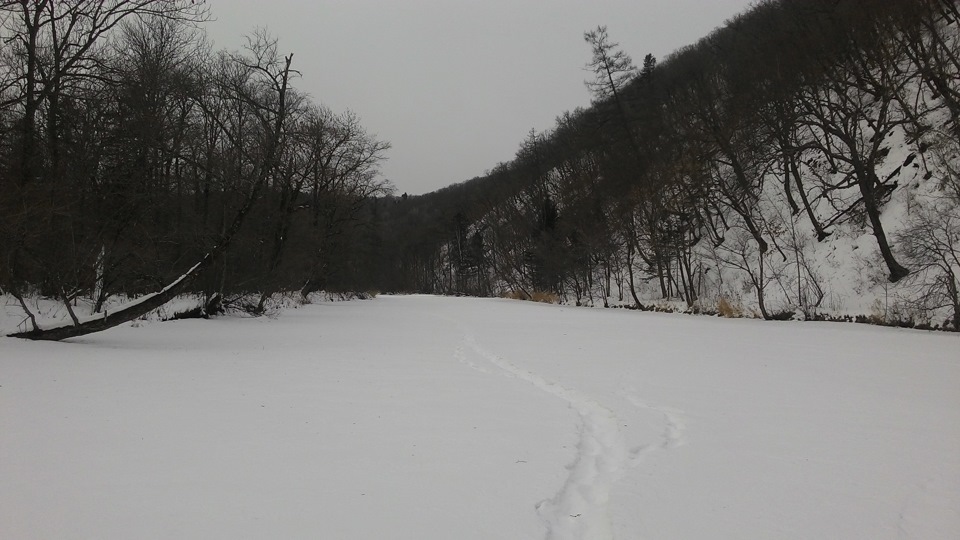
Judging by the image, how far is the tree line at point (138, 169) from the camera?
10.8 meters

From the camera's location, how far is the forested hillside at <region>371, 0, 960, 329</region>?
18.2m

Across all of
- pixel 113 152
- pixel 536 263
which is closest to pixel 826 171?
pixel 536 263

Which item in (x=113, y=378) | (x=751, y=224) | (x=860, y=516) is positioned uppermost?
(x=751, y=224)

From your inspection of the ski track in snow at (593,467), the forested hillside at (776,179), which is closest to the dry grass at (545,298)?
the forested hillside at (776,179)

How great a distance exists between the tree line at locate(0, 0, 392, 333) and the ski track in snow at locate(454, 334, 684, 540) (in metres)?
10.2

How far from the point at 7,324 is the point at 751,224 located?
2739 centimetres

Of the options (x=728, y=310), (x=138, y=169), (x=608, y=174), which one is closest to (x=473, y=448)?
(x=138, y=169)

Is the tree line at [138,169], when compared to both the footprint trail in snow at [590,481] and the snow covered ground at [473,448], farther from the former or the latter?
the footprint trail in snow at [590,481]

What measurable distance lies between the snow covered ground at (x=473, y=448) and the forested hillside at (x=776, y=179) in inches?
471

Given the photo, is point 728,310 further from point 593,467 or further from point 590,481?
point 590,481

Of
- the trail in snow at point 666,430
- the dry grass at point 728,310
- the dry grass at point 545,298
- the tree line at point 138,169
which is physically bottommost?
the trail in snow at point 666,430

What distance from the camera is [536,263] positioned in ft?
158

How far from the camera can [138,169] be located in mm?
15008

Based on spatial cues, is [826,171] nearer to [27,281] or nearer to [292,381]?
[292,381]
